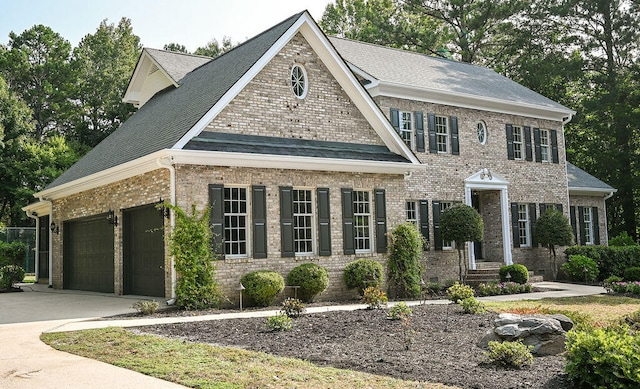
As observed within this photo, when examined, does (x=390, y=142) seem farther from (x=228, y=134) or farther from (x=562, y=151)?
(x=562, y=151)

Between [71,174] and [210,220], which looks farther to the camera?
[71,174]

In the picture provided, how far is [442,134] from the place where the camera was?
73.9 feet

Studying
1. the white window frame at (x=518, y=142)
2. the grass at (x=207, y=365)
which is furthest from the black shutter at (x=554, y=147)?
the grass at (x=207, y=365)

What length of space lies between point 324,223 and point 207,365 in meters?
9.16

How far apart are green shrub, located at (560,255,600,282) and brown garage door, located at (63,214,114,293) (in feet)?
51.0

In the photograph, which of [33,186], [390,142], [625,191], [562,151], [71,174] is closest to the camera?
[390,142]

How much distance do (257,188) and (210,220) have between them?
1.48 meters

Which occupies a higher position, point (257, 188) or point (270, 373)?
point (257, 188)

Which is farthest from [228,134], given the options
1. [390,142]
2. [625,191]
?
[625,191]

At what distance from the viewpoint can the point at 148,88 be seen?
80.7 ft

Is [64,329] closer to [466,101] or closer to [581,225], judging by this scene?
[466,101]

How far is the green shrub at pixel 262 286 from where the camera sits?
14.5 meters

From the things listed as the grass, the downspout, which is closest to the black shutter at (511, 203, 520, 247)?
the downspout

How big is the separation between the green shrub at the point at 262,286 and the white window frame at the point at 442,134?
9.84 m
